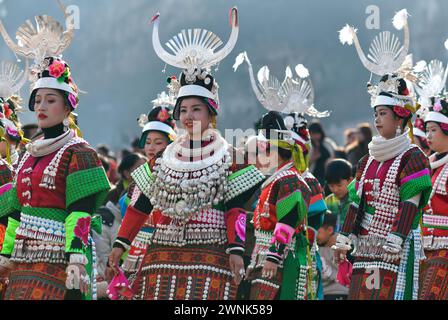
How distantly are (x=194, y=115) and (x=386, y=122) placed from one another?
1.70 meters

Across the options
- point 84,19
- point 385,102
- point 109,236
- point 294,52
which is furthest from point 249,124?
point 385,102

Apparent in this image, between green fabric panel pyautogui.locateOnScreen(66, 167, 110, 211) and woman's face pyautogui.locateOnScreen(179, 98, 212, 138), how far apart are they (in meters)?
0.78

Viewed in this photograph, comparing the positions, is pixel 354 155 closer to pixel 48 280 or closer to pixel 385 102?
pixel 385 102

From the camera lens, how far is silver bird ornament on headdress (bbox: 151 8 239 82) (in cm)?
779

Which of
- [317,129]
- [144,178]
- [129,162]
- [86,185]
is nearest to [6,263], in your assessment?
[86,185]

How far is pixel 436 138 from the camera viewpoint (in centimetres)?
979

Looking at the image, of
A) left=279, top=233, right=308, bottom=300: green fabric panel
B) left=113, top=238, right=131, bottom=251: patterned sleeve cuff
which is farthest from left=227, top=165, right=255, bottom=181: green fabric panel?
left=279, top=233, right=308, bottom=300: green fabric panel

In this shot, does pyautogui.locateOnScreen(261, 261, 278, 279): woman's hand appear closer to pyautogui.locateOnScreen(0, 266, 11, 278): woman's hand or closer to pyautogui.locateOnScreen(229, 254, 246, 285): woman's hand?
pyautogui.locateOnScreen(229, 254, 246, 285): woman's hand

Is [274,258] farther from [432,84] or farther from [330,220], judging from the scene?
[330,220]

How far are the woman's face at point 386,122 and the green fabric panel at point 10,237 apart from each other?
9.42 ft

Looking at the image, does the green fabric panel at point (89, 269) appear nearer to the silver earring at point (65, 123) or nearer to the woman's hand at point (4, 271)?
the woman's hand at point (4, 271)

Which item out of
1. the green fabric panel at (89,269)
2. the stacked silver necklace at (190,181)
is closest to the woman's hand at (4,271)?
the green fabric panel at (89,269)

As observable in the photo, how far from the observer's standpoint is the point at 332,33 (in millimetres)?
29484

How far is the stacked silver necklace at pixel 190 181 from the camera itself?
7.50 m
